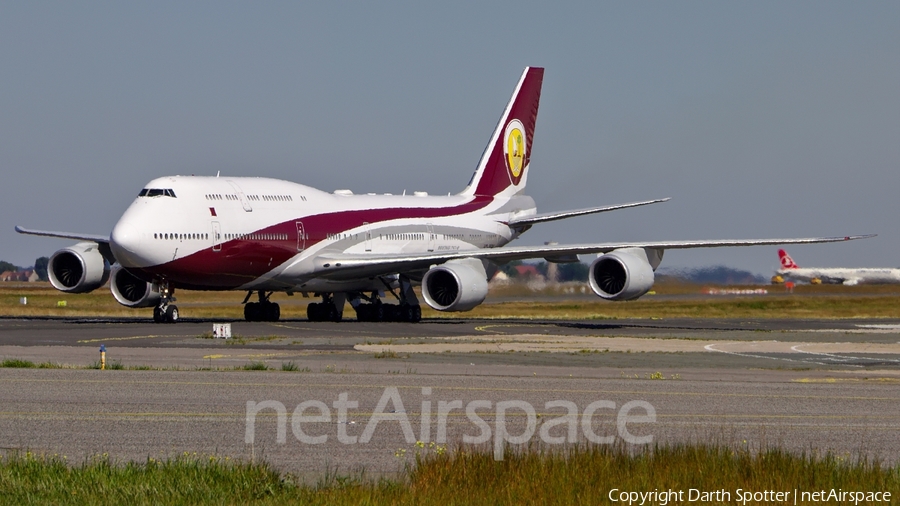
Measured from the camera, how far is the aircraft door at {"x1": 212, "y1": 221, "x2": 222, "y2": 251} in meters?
42.7

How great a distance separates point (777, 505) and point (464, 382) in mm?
12733

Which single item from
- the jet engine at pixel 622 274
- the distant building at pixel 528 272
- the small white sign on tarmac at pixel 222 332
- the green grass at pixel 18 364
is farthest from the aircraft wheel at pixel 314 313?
the green grass at pixel 18 364

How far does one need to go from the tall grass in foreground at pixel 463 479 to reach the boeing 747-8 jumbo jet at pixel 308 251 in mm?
29980

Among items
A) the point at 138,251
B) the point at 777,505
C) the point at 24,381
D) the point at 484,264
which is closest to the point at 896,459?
the point at 777,505

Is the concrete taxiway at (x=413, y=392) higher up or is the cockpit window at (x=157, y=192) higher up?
the cockpit window at (x=157, y=192)

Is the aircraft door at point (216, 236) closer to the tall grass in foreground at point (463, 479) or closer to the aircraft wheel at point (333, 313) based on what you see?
the aircraft wheel at point (333, 313)

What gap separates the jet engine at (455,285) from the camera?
44.8 meters

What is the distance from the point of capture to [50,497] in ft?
35.3

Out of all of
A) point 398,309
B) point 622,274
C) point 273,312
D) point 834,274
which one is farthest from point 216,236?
point 834,274

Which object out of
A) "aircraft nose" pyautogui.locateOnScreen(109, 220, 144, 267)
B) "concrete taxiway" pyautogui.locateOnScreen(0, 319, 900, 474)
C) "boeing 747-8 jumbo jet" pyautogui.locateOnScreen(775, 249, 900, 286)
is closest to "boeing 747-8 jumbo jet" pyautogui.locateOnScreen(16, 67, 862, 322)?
"aircraft nose" pyautogui.locateOnScreen(109, 220, 144, 267)

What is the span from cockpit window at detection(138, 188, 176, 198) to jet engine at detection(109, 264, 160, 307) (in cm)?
549

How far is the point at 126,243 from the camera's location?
40.6 meters

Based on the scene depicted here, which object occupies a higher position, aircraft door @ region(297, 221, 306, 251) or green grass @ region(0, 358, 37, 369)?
aircraft door @ region(297, 221, 306, 251)

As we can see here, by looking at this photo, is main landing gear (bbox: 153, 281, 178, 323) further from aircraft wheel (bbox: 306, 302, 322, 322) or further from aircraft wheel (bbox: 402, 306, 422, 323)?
aircraft wheel (bbox: 402, 306, 422, 323)
